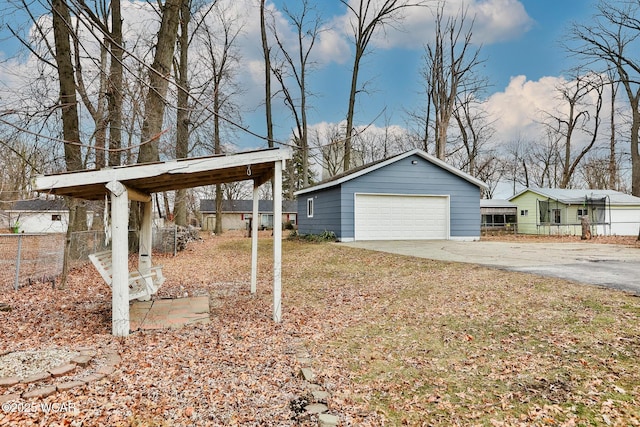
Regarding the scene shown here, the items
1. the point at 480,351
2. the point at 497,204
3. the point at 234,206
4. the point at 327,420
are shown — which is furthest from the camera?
the point at 234,206

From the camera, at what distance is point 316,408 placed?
9.14 feet

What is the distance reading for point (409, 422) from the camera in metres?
2.62

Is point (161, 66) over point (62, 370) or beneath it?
over

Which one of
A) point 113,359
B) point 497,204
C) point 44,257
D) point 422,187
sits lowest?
point 113,359

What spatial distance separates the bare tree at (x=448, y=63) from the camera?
71.4 ft

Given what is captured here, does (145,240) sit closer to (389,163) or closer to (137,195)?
(137,195)

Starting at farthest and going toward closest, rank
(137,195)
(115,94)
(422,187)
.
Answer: (422,187) < (115,94) < (137,195)

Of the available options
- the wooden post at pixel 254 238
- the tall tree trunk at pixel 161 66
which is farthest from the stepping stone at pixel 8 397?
the tall tree trunk at pixel 161 66

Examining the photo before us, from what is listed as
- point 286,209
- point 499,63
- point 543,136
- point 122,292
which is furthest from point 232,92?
point 543,136

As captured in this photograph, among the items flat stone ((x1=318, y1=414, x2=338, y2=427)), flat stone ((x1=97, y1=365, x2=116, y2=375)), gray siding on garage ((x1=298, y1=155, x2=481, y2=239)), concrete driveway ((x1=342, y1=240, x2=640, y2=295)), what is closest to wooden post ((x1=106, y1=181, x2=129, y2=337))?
flat stone ((x1=97, y1=365, x2=116, y2=375))

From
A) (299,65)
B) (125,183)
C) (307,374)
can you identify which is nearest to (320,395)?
(307,374)

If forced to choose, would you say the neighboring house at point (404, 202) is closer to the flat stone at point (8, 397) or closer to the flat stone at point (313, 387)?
the flat stone at point (313, 387)

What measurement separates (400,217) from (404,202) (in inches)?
25.7

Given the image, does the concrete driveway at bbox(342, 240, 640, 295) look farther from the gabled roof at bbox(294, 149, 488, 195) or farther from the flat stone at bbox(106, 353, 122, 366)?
the flat stone at bbox(106, 353, 122, 366)
